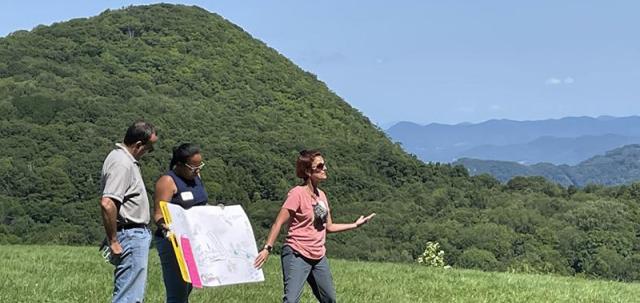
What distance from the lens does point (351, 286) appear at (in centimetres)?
1156

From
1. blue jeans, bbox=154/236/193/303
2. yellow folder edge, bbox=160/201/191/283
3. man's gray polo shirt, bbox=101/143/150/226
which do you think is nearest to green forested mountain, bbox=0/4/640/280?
blue jeans, bbox=154/236/193/303

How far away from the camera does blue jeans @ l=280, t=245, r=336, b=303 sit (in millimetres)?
6711

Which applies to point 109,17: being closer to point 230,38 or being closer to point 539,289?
point 230,38

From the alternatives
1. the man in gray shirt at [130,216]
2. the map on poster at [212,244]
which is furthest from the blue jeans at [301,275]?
the man in gray shirt at [130,216]

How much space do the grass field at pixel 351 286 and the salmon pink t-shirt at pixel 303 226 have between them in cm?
287

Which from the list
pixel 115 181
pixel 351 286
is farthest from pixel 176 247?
pixel 351 286

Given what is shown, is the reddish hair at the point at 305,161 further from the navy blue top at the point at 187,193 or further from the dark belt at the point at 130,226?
the dark belt at the point at 130,226

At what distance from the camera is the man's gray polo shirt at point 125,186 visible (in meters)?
5.73

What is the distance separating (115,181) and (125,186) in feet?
0.28

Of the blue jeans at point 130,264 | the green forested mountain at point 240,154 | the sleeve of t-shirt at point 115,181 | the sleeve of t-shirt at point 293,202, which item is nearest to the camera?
the sleeve of t-shirt at point 115,181

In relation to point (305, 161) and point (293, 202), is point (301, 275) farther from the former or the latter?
point (305, 161)

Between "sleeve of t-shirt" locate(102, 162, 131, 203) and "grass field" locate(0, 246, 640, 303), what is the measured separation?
3.58m

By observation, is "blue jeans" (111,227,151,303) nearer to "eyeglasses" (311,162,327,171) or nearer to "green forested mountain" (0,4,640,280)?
"eyeglasses" (311,162,327,171)

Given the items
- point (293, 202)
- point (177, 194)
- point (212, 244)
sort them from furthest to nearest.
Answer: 1. point (293, 202)
2. point (177, 194)
3. point (212, 244)
